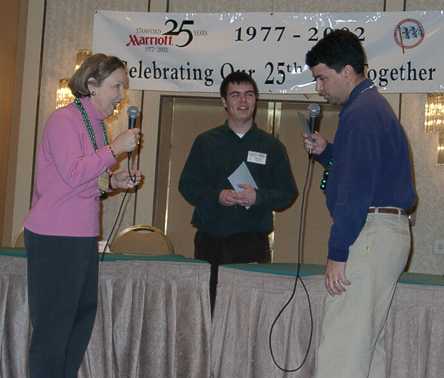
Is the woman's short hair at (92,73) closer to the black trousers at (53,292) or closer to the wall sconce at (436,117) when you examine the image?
the black trousers at (53,292)

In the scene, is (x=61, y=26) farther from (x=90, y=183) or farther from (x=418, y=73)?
(x=90, y=183)

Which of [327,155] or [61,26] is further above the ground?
[61,26]

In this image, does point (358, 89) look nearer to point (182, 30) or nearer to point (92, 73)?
point (92, 73)

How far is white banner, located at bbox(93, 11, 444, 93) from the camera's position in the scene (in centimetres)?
512

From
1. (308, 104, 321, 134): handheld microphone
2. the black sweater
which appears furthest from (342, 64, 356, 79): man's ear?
the black sweater

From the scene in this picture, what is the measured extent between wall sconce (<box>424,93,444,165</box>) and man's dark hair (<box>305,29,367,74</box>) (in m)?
2.97

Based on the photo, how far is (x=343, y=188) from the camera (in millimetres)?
2414

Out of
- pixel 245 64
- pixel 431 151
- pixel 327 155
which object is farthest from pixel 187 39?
pixel 327 155

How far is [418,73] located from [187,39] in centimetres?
178

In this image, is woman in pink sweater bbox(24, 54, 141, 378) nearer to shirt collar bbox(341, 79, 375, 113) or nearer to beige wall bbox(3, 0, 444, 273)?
shirt collar bbox(341, 79, 375, 113)

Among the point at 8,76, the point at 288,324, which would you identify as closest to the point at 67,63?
the point at 8,76

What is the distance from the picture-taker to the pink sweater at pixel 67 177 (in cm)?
269

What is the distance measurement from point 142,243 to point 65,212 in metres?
1.48

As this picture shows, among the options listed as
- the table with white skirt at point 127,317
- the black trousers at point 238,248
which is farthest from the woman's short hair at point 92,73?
the black trousers at point 238,248
